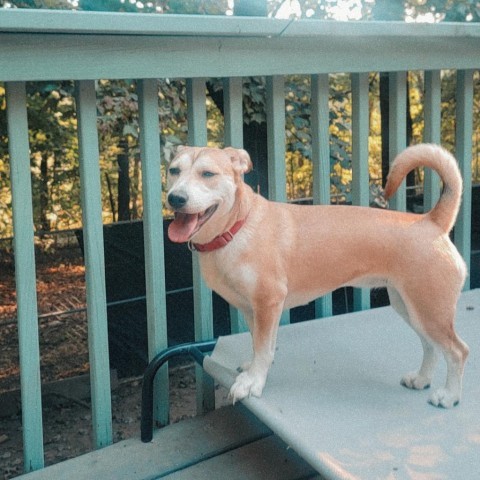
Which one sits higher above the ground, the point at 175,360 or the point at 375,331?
the point at 375,331

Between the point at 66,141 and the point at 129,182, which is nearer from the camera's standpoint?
the point at 66,141

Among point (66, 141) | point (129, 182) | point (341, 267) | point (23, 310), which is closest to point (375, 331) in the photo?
point (341, 267)

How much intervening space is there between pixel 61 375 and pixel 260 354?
1916mm

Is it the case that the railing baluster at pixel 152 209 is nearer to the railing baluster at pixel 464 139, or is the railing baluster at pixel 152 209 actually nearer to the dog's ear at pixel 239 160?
the dog's ear at pixel 239 160

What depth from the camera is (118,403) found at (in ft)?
9.86

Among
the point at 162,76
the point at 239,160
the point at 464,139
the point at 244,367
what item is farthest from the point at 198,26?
the point at 464,139

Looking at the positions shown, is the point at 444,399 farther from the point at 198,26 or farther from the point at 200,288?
the point at 198,26

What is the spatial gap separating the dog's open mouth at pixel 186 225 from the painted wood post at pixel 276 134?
589mm

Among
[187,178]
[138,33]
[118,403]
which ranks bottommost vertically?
[118,403]

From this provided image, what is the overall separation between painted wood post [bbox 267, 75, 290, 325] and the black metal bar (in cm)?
50

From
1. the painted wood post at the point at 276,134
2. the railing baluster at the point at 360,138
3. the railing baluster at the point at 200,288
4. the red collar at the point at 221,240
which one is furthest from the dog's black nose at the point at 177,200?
the railing baluster at the point at 360,138

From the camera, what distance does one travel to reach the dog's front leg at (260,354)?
5.23ft

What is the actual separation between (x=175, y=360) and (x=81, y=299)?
0.92m

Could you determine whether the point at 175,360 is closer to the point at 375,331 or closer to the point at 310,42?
Result: the point at 375,331
